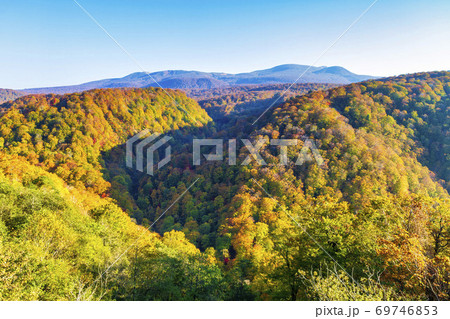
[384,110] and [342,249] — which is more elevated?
[384,110]

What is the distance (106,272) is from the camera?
45.4ft

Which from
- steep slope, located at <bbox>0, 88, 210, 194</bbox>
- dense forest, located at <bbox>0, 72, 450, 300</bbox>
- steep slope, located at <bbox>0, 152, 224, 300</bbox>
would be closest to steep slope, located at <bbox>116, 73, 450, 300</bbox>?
dense forest, located at <bbox>0, 72, 450, 300</bbox>

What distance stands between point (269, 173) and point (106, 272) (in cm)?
3796

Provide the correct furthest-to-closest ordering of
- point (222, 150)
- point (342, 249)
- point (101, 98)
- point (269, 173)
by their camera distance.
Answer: point (101, 98) < point (222, 150) < point (269, 173) < point (342, 249)

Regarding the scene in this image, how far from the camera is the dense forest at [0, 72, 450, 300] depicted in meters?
10.4

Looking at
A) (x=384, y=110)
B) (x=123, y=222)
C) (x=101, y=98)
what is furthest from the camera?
(x=101, y=98)

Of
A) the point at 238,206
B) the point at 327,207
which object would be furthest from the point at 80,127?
the point at 327,207

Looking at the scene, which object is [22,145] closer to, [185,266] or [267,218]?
[267,218]

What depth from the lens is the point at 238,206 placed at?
4306 cm

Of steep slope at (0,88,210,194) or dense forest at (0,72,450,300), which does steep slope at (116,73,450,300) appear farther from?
steep slope at (0,88,210,194)

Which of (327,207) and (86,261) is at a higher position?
(327,207)

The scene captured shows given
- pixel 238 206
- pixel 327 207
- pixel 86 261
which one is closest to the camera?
pixel 86 261

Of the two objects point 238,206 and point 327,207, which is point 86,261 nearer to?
point 327,207
